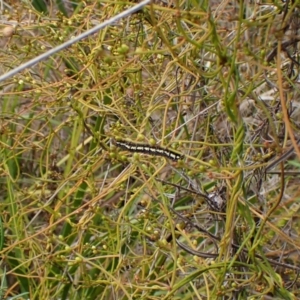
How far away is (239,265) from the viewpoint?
119 cm

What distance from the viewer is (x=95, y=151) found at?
165cm

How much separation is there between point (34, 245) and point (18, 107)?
2.30ft

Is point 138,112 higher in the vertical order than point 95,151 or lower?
higher

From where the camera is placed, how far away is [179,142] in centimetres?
117

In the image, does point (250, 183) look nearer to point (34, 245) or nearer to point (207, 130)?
point (207, 130)

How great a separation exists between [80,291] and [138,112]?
2.01ft

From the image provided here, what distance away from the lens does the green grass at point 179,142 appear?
1.04 metres

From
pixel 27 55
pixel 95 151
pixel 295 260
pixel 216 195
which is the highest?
pixel 27 55

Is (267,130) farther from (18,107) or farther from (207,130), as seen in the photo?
(18,107)

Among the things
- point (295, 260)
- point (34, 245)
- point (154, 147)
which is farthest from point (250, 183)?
point (34, 245)

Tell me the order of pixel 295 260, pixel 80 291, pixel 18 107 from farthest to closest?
1. pixel 18 107
2. pixel 80 291
3. pixel 295 260

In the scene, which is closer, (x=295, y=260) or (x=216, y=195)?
(x=216, y=195)

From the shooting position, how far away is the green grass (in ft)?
3.42

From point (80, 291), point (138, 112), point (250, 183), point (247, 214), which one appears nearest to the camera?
point (247, 214)
